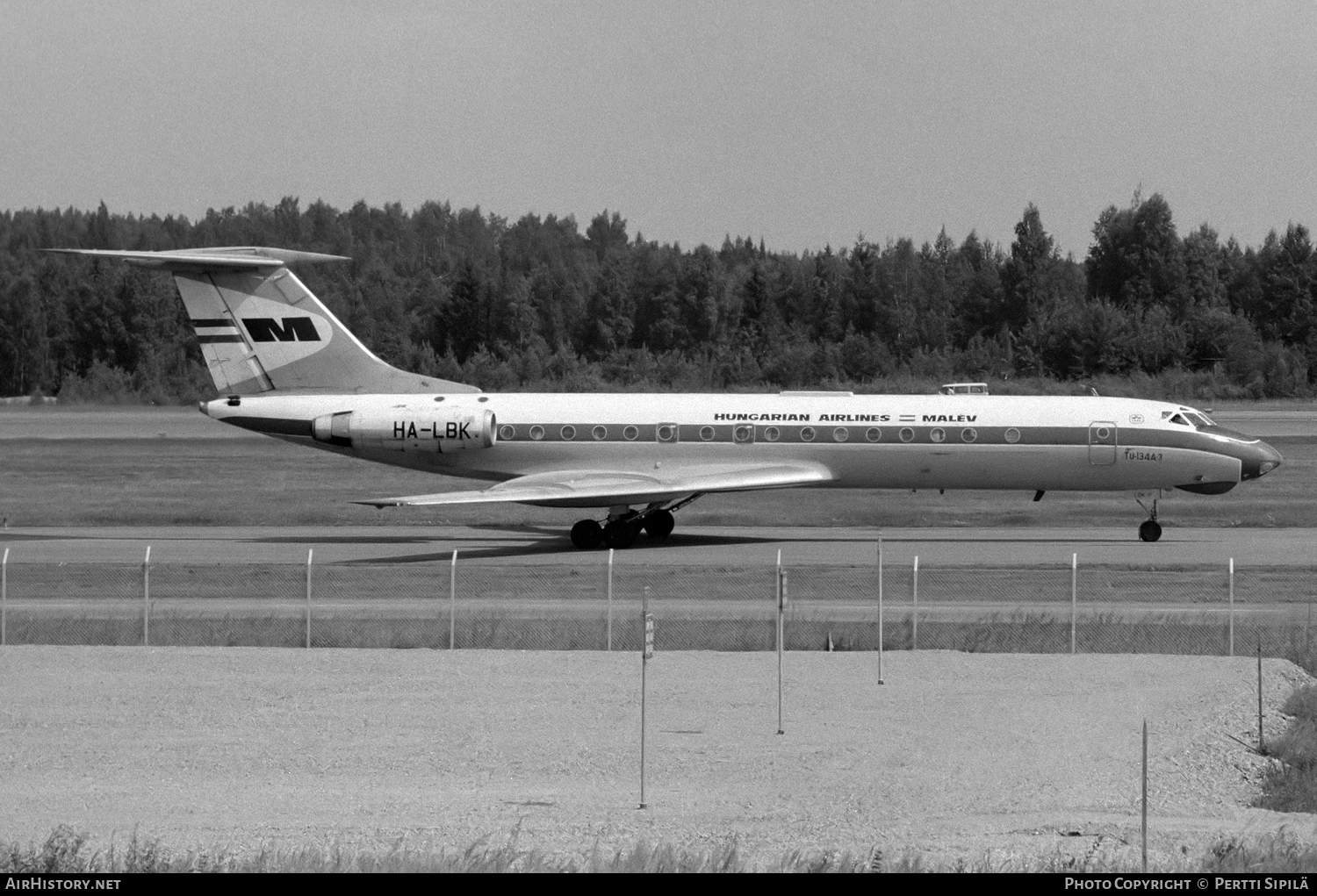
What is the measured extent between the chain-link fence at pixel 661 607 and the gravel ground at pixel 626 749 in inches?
36.0

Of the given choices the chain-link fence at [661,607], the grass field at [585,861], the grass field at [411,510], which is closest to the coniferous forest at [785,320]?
the grass field at [411,510]

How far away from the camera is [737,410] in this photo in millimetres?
33531

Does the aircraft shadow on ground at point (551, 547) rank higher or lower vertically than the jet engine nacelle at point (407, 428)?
lower

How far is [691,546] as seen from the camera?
33.4m

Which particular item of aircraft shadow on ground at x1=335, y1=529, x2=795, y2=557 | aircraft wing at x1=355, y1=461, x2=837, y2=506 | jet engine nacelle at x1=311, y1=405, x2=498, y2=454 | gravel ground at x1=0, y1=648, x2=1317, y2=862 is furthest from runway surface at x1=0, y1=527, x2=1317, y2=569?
gravel ground at x1=0, y1=648, x2=1317, y2=862

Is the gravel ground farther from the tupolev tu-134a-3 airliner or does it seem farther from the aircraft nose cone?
the aircraft nose cone

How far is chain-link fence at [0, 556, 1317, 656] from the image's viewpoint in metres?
22.2

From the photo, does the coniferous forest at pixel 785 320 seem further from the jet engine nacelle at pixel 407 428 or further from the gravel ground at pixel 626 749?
the gravel ground at pixel 626 749

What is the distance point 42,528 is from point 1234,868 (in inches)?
1260

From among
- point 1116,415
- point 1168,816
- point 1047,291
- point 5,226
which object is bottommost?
point 1168,816

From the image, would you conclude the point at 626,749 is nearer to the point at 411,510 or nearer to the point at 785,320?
the point at 411,510

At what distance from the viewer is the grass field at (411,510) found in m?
39.3

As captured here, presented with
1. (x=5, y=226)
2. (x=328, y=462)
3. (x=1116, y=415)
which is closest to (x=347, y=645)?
(x=1116, y=415)

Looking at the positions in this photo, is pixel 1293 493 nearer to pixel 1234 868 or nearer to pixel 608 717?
pixel 608 717
